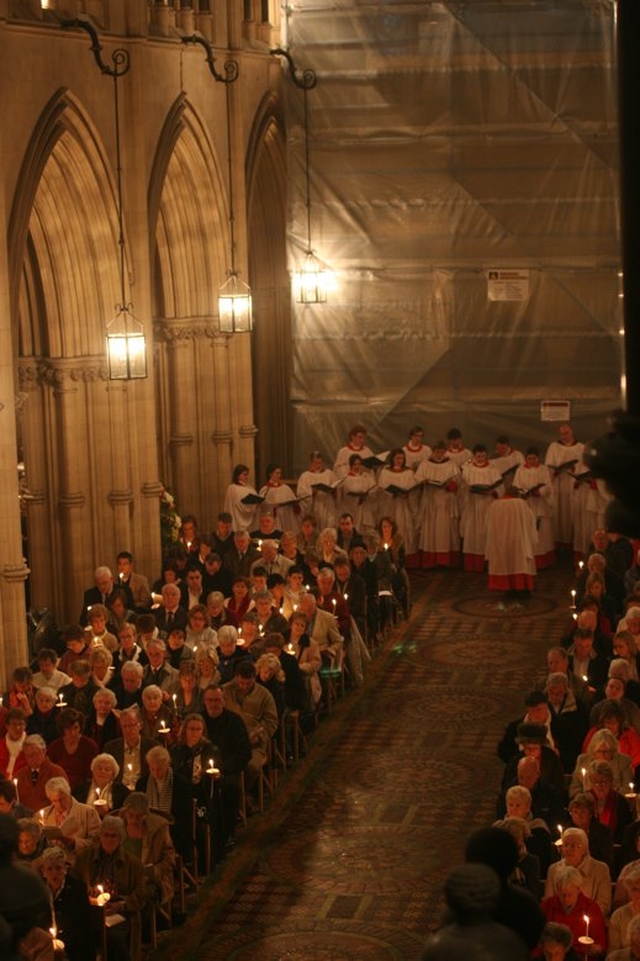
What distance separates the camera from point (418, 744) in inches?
675

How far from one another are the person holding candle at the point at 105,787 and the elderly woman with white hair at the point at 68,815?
328 millimetres

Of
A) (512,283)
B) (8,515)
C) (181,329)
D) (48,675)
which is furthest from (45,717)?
(512,283)

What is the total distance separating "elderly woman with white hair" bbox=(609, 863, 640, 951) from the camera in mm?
9891

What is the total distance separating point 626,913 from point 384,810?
5.32 metres

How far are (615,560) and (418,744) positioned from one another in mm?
3490

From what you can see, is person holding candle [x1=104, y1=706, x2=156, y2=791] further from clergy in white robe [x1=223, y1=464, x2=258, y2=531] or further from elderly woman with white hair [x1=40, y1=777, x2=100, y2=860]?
clergy in white robe [x1=223, y1=464, x2=258, y2=531]

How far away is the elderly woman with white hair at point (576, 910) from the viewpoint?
10227 mm

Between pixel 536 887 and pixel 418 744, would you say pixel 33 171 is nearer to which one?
pixel 418 744

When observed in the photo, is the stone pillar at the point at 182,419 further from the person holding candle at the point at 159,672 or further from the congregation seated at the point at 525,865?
the congregation seated at the point at 525,865

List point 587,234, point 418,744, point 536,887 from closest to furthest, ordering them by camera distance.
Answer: point 536,887 → point 418,744 → point 587,234

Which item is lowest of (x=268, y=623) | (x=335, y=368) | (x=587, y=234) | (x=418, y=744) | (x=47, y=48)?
(x=418, y=744)

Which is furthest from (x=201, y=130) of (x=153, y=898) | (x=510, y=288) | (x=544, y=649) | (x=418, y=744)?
(x=153, y=898)

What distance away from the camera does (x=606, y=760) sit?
12.2 m

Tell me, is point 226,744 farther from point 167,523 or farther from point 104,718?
point 167,523
